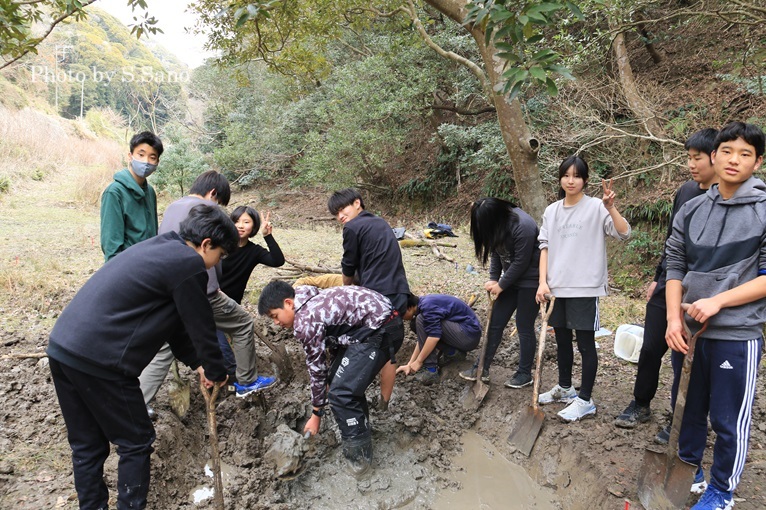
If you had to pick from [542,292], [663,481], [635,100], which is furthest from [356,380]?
[635,100]

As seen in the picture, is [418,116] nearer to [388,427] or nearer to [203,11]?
[203,11]

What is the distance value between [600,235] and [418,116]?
8.77 meters

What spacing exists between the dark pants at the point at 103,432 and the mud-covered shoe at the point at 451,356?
8.41ft

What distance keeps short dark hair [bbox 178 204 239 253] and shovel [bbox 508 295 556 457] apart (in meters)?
2.11

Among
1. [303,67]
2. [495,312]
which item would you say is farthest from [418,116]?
[495,312]

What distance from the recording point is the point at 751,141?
6.01 ft

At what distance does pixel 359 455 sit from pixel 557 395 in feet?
4.89

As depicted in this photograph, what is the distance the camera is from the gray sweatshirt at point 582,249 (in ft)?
9.14

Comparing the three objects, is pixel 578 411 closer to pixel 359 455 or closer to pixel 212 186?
pixel 359 455

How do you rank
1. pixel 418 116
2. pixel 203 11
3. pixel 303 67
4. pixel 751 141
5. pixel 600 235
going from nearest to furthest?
1. pixel 751 141
2. pixel 600 235
3. pixel 303 67
4. pixel 203 11
5. pixel 418 116

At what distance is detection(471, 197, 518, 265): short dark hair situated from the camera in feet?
10.1

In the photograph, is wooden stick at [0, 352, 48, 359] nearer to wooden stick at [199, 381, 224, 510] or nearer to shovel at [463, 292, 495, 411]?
wooden stick at [199, 381, 224, 510]

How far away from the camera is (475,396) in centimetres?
354

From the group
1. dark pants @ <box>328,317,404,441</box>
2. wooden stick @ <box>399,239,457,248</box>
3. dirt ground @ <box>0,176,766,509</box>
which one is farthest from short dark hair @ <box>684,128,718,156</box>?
wooden stick @ <box>399,239,457,248</box>
